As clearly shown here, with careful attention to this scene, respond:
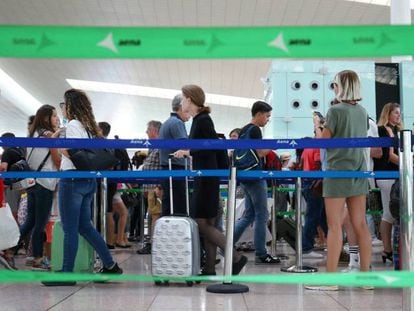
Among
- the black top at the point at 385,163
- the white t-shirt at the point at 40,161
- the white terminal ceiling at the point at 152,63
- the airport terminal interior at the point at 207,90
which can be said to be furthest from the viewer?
the white terminal ceiling at the point at 152,63

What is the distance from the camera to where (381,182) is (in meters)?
5.19

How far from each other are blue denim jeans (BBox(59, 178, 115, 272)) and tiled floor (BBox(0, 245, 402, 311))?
0.21m

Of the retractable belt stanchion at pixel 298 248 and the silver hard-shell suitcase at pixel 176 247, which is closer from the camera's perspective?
the silver hard-shell suitcase at pixel 176 247

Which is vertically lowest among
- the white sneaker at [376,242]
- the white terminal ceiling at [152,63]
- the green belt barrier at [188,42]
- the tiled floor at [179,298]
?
the tiled floor at [179,298]

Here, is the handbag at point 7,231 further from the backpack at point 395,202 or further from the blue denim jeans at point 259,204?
the backpack at point 395,202

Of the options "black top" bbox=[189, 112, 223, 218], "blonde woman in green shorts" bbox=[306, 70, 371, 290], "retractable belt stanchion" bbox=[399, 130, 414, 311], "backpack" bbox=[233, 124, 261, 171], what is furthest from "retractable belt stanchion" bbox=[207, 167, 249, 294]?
"backpack" bbox=[233, 124, 261, 171]

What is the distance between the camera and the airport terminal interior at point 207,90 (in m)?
3.31

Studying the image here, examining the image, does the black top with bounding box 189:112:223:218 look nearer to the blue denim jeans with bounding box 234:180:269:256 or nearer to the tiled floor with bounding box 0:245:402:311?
the tiled floor with bounding box 0:245:402:311

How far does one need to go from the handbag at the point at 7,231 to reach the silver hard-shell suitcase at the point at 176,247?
113cm

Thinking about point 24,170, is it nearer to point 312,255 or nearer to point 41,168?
point 41,168

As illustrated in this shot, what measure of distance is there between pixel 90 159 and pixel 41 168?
→ 3.62 ft

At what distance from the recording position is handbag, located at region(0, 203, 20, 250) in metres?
4.19

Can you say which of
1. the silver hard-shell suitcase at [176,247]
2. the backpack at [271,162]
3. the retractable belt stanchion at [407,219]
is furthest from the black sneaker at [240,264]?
the backpack at [271,162]

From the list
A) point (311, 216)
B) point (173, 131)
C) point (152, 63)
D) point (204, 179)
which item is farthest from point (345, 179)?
point (152, 63)
